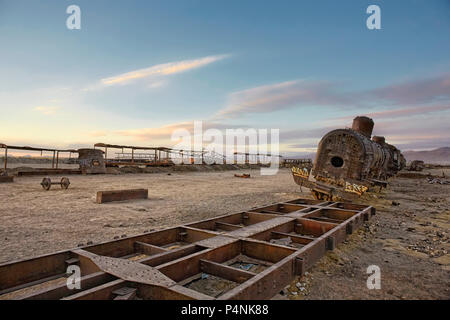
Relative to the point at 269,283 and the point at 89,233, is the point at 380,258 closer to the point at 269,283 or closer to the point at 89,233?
the point at 269,283

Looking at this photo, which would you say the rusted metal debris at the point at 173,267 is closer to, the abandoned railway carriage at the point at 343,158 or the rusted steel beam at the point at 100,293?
the rusted steel beam at the point at 100,293

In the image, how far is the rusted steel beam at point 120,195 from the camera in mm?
9172

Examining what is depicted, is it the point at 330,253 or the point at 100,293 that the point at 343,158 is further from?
the point at 100,293

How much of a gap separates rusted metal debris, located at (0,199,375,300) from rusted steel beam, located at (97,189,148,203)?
554 centimetres

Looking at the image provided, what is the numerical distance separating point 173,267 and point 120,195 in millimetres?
7474

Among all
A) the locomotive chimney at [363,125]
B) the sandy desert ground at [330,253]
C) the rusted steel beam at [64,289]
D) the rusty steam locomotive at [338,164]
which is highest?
the locomotive chimney at [363,125]

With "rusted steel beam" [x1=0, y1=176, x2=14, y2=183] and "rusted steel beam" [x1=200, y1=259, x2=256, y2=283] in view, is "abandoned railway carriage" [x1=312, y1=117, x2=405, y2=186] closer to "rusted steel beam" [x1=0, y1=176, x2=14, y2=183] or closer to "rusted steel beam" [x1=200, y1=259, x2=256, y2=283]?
"rusted steel beam" [x1=200, y1=259, x2=256, y2=283]

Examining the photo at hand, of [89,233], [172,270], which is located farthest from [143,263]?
[89,233]

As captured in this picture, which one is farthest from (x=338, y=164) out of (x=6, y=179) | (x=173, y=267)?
(x=6, y=179)

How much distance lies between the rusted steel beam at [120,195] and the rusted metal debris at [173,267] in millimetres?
5536

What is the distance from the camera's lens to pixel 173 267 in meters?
3.10

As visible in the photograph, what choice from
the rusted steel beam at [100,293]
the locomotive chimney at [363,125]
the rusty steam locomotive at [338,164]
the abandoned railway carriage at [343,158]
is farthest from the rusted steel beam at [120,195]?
the locomotive chimney at [363,125]

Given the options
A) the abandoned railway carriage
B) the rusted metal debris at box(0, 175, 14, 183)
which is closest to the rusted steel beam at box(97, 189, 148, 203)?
the abandoned railway carriage

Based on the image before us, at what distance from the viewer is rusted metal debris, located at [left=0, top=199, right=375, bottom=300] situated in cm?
252
